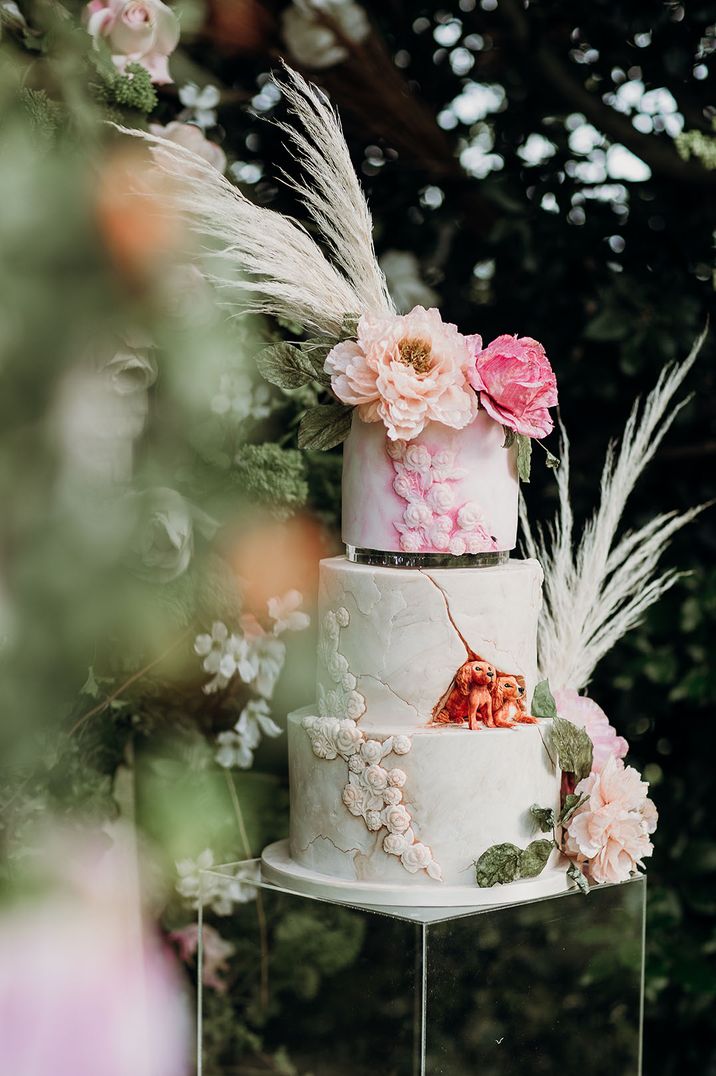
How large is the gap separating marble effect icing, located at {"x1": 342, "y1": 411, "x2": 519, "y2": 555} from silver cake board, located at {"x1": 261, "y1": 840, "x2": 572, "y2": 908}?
378 mm

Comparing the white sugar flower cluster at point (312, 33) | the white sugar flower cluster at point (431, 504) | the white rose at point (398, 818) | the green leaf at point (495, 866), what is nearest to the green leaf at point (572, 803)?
the green leaf at point (495, 866)

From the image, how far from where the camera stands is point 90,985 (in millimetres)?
2059

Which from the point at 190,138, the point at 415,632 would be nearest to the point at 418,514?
the point at 415,632

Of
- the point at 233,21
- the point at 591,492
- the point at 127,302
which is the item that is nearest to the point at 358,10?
the point at 233,21

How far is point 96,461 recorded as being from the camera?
6.22ft

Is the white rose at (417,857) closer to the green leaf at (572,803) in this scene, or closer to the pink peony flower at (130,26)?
the green leaf at (572,803)

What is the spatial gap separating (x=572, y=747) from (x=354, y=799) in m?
0.27

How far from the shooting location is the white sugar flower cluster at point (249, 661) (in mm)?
1965

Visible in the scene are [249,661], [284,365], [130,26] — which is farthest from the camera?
[249,661]

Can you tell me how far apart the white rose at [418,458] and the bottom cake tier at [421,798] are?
0.29m

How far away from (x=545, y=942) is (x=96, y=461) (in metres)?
0.85

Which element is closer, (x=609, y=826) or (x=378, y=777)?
(x=378, y=777)

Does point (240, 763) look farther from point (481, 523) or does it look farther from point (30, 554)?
point (481, 523)

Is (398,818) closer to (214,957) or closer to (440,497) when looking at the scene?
(440,497)
